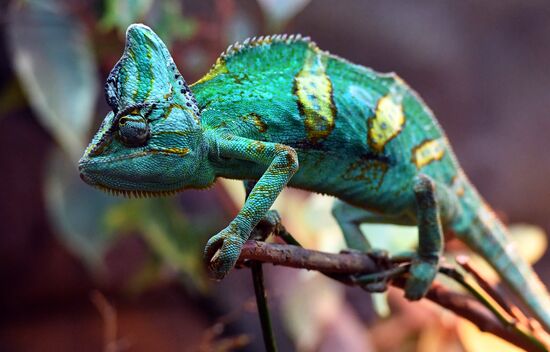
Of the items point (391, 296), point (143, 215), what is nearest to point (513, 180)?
point (391, 296)

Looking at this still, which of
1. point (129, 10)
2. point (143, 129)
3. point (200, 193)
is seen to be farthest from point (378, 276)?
point (200, 193)

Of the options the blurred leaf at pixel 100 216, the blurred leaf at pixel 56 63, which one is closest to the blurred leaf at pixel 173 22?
the blurred leaf at pixel 56 63

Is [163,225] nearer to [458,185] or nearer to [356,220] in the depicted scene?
[356,220]

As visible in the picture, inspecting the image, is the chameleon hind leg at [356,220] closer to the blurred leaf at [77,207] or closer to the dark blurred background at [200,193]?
the dark blurred background at [200,193]

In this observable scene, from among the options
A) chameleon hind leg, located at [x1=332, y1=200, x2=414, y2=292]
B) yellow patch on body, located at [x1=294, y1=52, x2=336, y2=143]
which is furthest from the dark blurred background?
yellow patch on body, located at [x1=294, y1=52, x2=336, y2=143]

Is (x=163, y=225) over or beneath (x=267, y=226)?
beneath

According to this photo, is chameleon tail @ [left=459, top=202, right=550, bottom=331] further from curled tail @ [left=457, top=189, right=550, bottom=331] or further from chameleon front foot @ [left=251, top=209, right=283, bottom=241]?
chameleon front foot @ [left=251, top=209, right=283, bottom=241]
